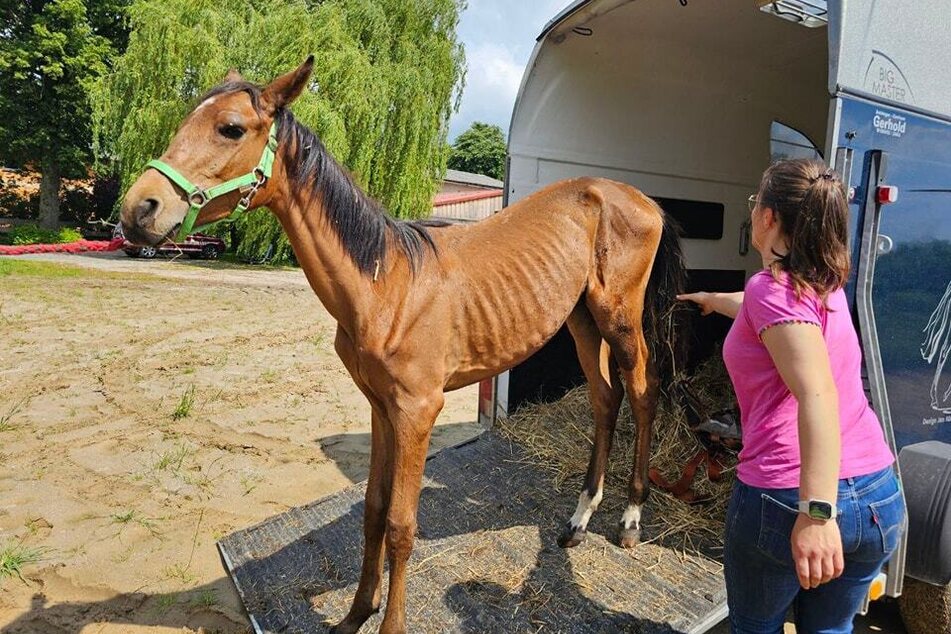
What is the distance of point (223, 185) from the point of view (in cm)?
191

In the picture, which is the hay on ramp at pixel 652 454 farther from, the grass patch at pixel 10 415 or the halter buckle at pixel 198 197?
the grass patch at pixel 10 415

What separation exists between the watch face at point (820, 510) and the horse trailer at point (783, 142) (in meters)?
1.34

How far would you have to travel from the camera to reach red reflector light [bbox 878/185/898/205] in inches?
90.9

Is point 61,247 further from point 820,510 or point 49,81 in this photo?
point 820,510

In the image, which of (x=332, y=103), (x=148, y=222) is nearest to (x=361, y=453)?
(x=148, y=222)

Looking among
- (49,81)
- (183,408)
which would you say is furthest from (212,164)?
(49,81)

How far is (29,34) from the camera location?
71.3 ft

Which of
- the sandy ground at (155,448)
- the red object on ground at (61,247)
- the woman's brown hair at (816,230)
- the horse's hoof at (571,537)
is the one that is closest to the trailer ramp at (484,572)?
the horse's hoof at (571,537)

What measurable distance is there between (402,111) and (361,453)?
13361 mm

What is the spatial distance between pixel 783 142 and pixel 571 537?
3.90 metres

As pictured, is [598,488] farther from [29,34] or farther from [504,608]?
[29,34]

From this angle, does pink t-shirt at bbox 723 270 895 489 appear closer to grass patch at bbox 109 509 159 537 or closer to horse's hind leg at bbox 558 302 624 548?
horse's hind leg at bbox 558 302 624 548

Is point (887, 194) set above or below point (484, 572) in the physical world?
above

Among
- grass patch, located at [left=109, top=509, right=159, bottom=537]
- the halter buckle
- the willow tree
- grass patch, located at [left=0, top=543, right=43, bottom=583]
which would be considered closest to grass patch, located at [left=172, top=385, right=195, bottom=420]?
grass patch, located at [left=109, top=509, right=159, bottom=537]
